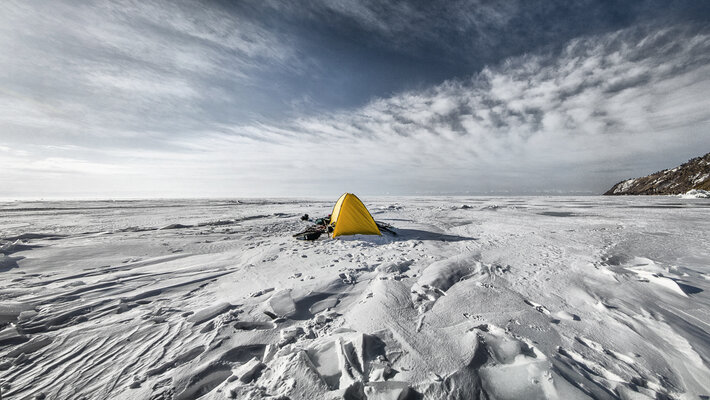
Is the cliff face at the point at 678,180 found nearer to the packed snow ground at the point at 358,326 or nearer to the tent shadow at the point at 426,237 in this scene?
the tent shadow at the point at 426,237

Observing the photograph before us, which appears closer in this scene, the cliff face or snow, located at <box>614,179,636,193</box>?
the cliff face

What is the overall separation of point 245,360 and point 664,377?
4.26m

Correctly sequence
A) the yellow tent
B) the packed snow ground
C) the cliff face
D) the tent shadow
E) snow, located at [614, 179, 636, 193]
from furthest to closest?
1. snow, located at [614, 179, 636, 193]
2. the cliff face
3. the yellow tent
4. the tent shadow
5. the packed snow ground

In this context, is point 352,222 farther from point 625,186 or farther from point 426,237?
point 625,186

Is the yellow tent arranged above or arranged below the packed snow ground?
above

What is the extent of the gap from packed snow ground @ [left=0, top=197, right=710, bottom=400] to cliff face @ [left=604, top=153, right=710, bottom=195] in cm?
9605

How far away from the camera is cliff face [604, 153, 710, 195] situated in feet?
207

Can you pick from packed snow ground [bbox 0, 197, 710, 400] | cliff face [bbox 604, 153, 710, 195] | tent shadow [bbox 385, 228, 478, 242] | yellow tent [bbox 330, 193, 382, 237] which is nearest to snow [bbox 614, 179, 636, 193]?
cliff face [bbox 604, 153, 710, 195]

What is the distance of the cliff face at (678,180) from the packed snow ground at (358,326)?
9605 cm

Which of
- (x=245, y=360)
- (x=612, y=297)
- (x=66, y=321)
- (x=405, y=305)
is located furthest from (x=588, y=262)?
(x=66, y=321)

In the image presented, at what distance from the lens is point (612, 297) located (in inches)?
153

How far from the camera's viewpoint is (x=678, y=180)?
70.1 m

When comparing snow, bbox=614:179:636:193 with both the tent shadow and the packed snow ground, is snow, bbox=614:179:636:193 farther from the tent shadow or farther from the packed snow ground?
the tent shadow

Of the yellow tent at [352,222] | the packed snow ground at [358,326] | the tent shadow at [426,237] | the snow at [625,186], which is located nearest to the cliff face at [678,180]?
the snow at [625,186]
